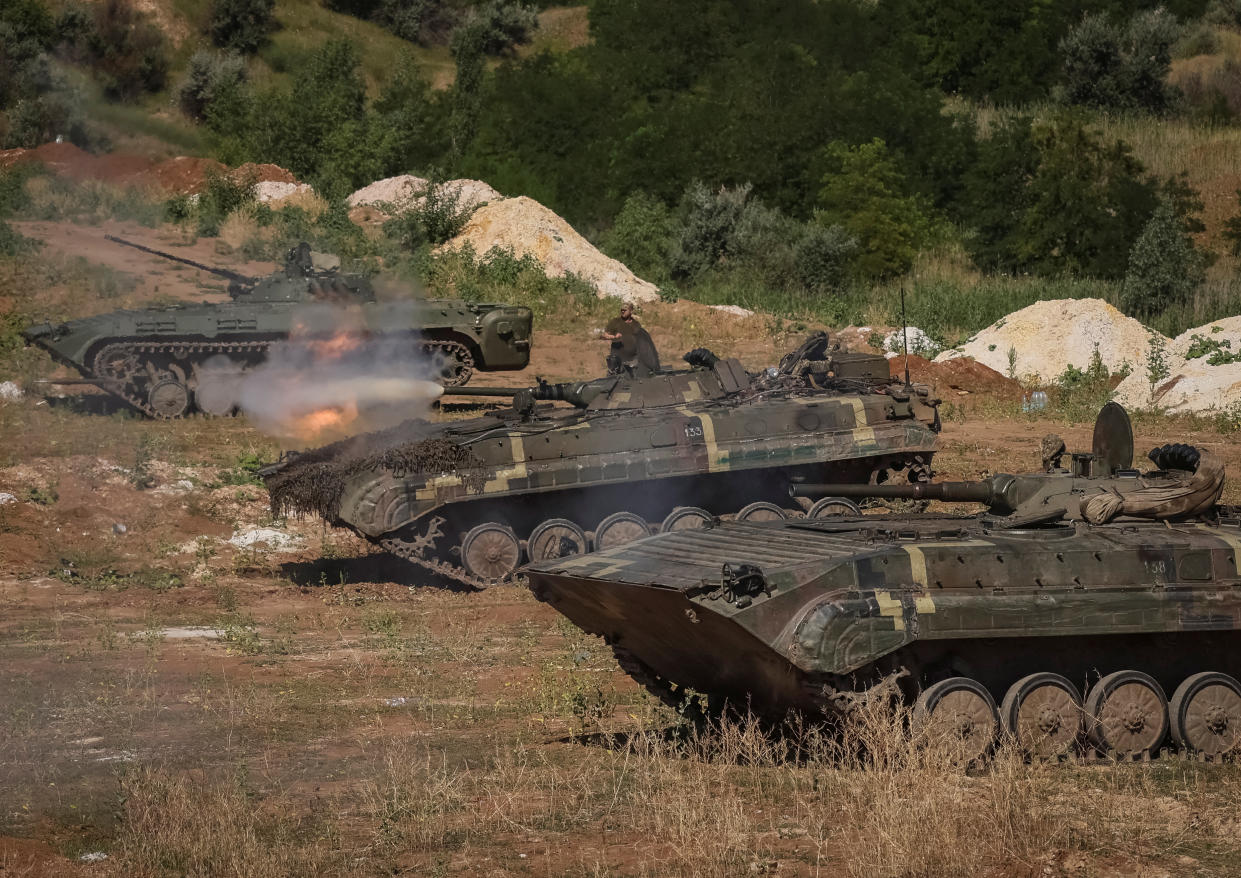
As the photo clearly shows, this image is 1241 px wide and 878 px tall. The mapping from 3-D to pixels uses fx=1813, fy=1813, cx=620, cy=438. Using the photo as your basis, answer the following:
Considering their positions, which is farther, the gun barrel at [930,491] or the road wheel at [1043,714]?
the gun barrel at [930,491]

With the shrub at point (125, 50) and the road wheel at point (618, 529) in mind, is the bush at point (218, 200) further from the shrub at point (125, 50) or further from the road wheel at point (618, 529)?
the road wheel at point (618, 529)

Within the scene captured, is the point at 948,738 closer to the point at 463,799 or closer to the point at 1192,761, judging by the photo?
the point at 1192,761

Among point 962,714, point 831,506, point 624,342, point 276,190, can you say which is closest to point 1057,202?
point 276,190

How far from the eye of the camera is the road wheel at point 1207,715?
38.2 feet

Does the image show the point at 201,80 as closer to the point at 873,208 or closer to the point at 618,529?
the point at 873,208

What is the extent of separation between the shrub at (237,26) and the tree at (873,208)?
70.6 ft

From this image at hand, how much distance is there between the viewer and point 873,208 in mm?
40375

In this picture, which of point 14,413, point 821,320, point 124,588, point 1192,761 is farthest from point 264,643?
point 821,320

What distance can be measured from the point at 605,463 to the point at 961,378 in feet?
38.4

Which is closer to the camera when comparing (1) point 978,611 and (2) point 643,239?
(1) point 978,611

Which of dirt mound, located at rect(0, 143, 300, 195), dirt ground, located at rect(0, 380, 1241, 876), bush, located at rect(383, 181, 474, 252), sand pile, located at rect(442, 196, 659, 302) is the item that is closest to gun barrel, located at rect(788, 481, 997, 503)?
dirt ground, located at rect(0, 380, 1241, 876)

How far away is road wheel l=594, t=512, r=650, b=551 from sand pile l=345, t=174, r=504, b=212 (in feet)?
65.4

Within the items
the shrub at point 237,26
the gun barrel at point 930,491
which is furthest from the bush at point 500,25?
the gun barrel at point 930,491

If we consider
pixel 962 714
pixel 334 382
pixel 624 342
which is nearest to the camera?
pixel 962 714
